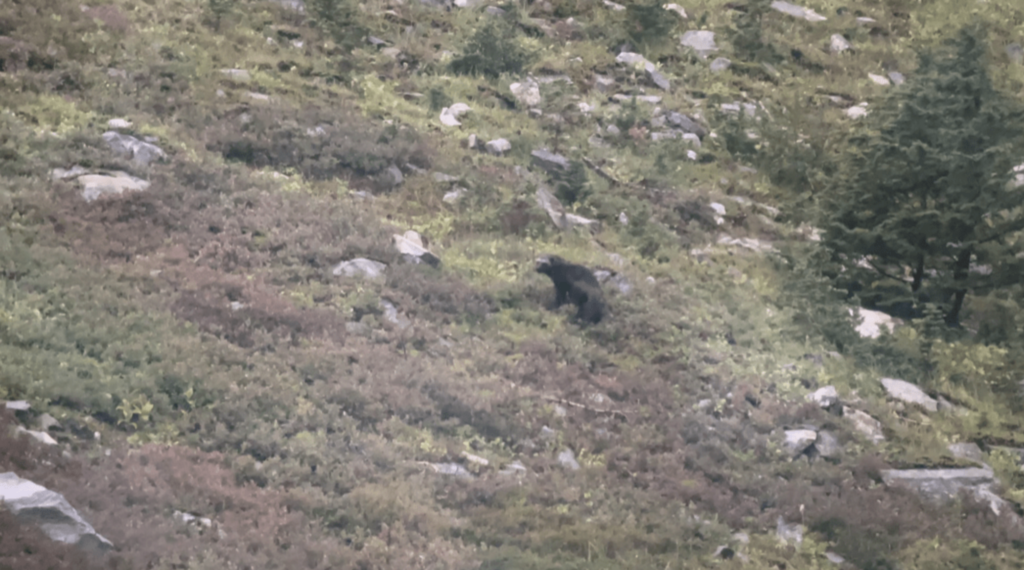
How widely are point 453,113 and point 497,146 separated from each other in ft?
5.54

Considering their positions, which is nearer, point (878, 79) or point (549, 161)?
point (549, 161)

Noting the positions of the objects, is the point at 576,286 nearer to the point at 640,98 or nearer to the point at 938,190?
the point at 938,190

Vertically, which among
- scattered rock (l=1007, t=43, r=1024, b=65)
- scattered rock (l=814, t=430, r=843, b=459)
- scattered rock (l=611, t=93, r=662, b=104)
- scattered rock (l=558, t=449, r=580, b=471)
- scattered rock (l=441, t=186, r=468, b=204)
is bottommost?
scattered rock (l=814, t=430, r=843, b=459)

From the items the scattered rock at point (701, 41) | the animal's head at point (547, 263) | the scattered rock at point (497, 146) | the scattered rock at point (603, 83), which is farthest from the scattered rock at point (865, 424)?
the scattered rock at point (701, 41)

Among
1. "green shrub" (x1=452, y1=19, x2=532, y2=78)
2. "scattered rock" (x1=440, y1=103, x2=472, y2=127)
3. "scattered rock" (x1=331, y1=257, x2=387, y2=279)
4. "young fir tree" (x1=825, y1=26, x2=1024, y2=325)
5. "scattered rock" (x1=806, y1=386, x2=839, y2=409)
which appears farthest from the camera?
"green shrub" (x1=452, y1=19, x2=532, y2=78)

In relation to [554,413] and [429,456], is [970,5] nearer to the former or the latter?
[554,413]

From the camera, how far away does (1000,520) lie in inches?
363

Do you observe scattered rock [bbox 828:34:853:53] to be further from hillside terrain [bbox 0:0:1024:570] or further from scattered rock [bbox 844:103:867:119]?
hillside terrain [bbox 0:0:1024:570]

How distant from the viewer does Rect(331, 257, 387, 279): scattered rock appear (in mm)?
11695

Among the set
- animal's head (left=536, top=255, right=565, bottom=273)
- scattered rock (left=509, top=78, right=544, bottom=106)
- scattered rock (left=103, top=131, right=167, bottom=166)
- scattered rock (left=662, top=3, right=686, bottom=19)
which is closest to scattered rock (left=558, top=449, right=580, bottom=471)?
animal's head (left=536, top=255, right=565, bottom=273)

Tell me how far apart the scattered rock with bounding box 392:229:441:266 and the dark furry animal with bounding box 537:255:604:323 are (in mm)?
1750

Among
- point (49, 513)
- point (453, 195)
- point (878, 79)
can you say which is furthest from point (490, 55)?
point (49, 513)

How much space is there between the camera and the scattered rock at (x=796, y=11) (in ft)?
82.6

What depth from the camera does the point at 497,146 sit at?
16.7m
